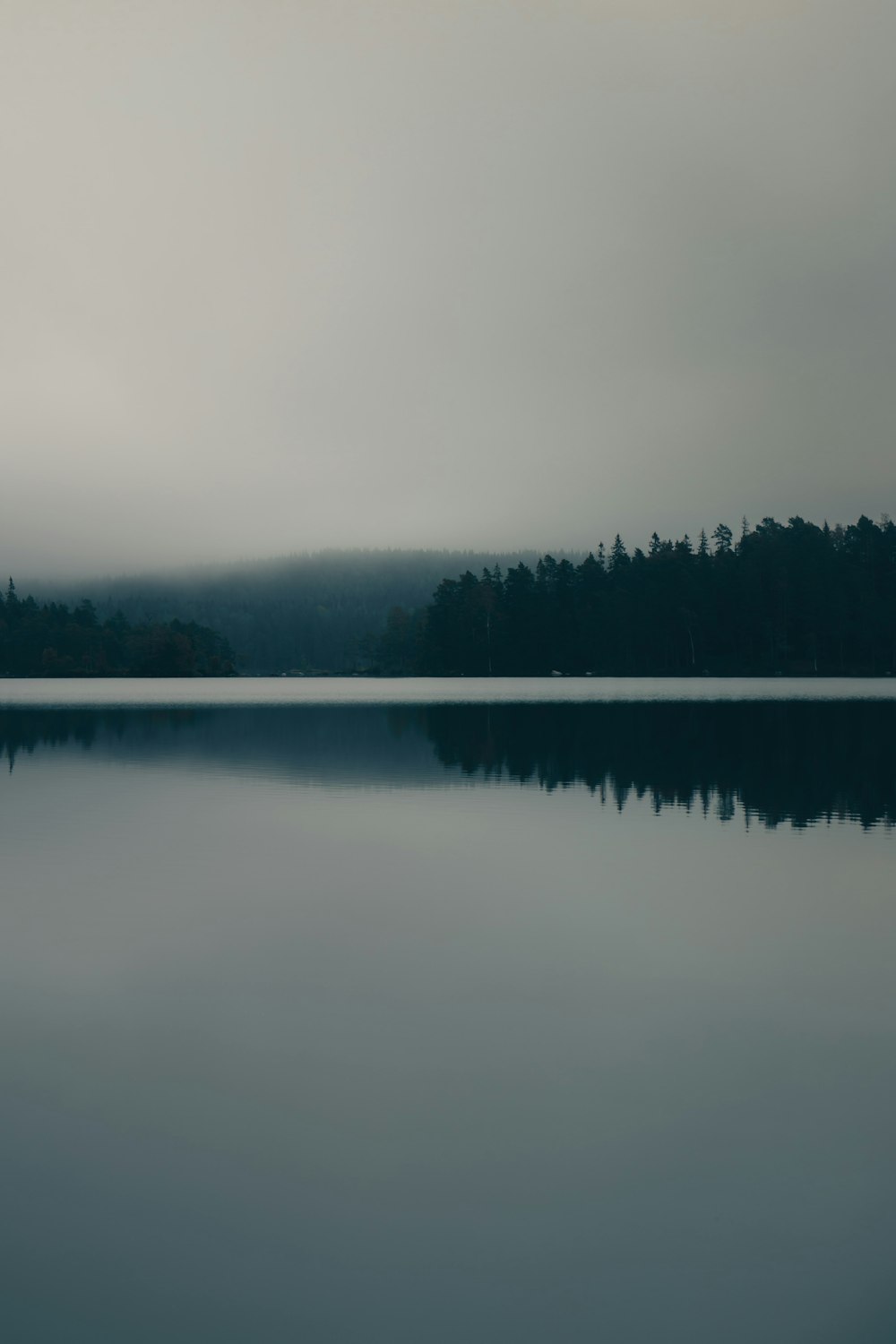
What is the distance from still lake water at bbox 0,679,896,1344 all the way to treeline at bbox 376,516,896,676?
419 feet

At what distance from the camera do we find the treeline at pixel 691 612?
142000 millimetres

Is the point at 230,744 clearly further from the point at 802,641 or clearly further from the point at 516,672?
the point at 516,672

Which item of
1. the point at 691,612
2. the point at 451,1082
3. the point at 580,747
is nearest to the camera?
the point at 451,1082

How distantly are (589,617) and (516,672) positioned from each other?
1731cm

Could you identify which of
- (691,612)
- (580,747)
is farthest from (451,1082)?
(691,612)

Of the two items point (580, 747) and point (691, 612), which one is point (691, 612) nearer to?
point (691, 612)

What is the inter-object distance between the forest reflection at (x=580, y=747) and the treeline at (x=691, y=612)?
75.6 m

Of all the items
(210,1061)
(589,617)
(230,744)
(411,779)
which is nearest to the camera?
(210,1061)

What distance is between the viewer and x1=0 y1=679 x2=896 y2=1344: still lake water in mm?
6051

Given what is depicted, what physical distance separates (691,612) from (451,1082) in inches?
5929

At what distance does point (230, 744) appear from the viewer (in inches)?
1778

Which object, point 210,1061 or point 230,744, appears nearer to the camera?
point 210,1061

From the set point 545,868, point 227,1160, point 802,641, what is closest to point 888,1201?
point 227,1160

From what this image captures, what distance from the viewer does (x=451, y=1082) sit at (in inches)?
355
